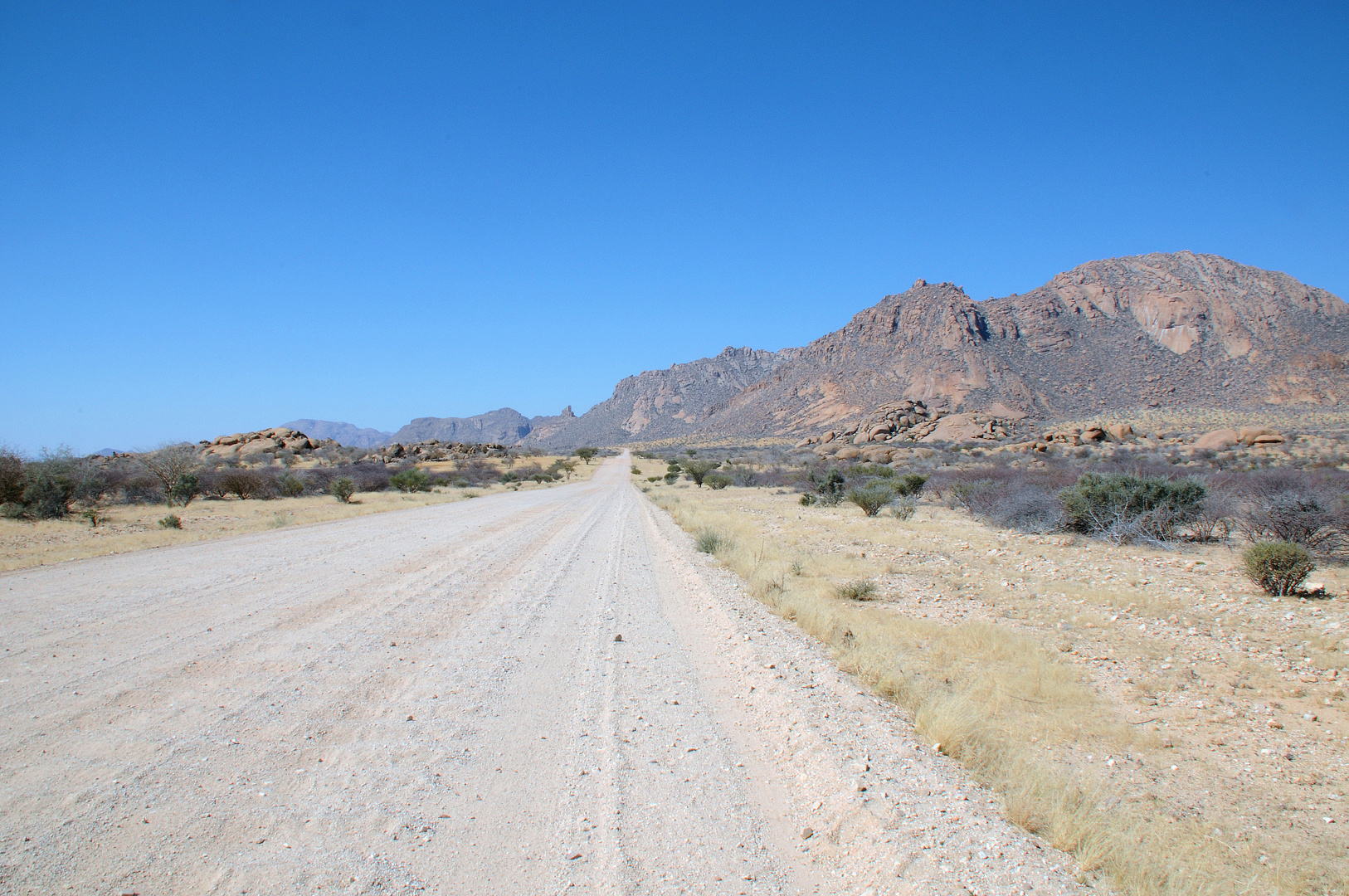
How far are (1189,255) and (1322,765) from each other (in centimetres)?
12732

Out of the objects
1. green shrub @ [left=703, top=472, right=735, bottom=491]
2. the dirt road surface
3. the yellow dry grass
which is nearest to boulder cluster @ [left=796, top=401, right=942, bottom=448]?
green shrub @ [left=703, top=472, right=735, bottom=491]

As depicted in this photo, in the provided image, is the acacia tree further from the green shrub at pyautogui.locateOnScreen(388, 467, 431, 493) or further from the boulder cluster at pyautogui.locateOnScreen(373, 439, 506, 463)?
the boulder cluster at pyautogui.locateOnScreen(373, 439, 506, 463)

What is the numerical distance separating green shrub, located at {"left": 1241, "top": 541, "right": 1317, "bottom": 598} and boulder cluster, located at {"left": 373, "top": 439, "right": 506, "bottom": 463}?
240 ft

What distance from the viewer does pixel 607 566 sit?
13.1 m

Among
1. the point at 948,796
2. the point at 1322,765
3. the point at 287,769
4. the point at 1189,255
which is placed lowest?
the point at 1322,765

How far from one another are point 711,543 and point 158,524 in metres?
17.9

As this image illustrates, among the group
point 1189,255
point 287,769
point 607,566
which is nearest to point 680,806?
point 287,769

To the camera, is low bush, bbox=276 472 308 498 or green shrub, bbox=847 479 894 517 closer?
green shrub, bbox=847 479 894 517

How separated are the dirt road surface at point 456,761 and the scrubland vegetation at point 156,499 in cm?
858

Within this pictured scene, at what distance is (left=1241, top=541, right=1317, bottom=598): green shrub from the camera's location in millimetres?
9633

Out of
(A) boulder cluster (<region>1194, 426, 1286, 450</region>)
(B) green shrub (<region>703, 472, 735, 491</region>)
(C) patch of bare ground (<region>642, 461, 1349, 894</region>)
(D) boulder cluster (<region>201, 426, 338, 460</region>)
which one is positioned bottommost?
(C) patch of bare ground (<region>642, 461, 1349, 894</region>)

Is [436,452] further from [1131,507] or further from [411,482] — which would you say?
[1131,507]

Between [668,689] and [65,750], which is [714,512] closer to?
[668,689]

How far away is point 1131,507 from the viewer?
15.4 metres
